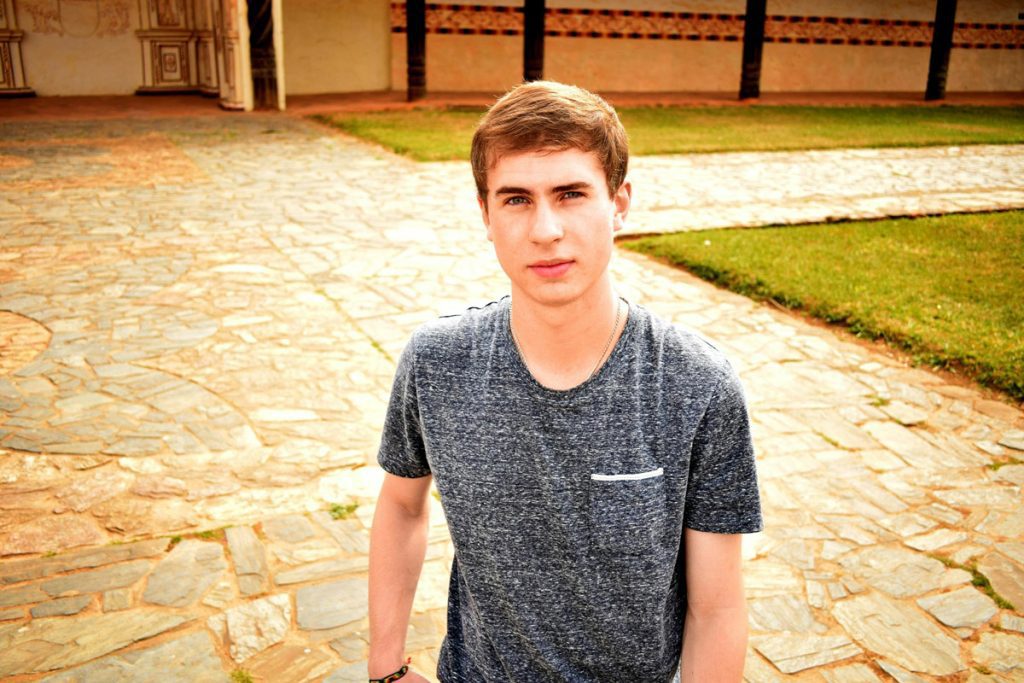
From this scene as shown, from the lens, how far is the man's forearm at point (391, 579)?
192cm

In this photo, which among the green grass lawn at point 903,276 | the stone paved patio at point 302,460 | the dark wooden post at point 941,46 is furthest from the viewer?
the dark wooden post at point 941,46

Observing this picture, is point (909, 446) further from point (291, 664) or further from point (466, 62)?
point (466, 62)

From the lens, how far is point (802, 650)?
124 inches

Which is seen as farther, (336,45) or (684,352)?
(336,45)

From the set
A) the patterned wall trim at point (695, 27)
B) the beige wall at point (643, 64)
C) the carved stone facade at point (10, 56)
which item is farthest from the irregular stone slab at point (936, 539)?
the carved stone facade at point (10, 56)

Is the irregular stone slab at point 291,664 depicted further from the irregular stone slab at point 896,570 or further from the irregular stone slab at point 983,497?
the irregular stone slab at point 983,497

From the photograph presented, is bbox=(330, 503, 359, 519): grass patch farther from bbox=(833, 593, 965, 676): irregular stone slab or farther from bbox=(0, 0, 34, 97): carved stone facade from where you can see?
bbox=(0, 0, 34, 97): carved stone facade

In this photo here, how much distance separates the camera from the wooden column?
1906cm

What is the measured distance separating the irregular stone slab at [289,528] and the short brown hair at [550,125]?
2423mm

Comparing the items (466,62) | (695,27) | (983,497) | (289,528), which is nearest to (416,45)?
(466,62)

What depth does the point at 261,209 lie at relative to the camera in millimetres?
9391

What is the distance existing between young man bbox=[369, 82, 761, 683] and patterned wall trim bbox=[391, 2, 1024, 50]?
19.0m

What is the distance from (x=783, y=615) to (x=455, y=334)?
2.14m

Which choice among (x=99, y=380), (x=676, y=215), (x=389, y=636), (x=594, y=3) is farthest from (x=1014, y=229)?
(x=594, y=3)
